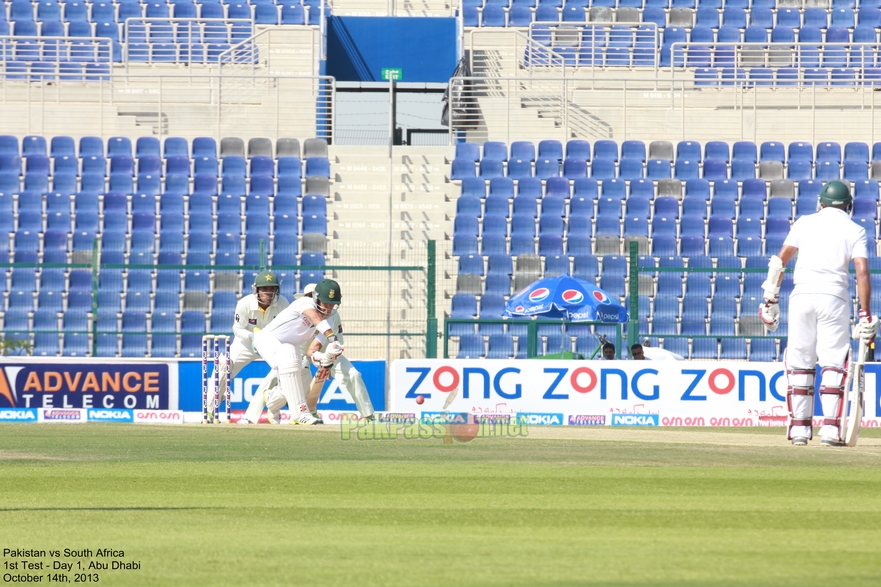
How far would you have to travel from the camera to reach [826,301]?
9789 millimetres

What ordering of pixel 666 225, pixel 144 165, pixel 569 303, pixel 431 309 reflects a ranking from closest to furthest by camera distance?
pixel 431 309
pixel 569 303
pixel 666 225
pixel 144 165

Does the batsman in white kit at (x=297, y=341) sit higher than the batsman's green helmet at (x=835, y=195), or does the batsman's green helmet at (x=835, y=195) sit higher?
the batsman's green helmet at (x=835, y=195)

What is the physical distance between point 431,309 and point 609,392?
2.83 m

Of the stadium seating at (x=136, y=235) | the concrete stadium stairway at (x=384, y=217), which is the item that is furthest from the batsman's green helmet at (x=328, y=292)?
the concrete stadium stairway at (x=384, y=217)

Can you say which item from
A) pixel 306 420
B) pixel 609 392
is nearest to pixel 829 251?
pixel 306 420

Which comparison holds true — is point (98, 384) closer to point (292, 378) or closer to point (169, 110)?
point (292, 378)

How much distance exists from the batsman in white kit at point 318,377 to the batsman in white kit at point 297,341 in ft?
0.13

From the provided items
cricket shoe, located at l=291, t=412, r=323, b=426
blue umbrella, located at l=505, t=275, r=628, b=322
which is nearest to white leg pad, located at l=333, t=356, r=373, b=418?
cricket shoe, located at l=291, t=412, r=323, b=426

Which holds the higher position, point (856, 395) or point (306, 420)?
point (856, 395)

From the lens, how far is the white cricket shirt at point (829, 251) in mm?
9852

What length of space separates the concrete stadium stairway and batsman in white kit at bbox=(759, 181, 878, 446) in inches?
423

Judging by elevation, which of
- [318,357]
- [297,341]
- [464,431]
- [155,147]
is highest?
[155,147]

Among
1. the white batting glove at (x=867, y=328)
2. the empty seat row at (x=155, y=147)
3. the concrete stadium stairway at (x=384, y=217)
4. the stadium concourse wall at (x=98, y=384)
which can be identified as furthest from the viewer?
the empty seat row at (x=155, y=147)

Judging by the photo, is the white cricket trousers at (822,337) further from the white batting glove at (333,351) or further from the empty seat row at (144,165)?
the empty seat row at (144,165)
